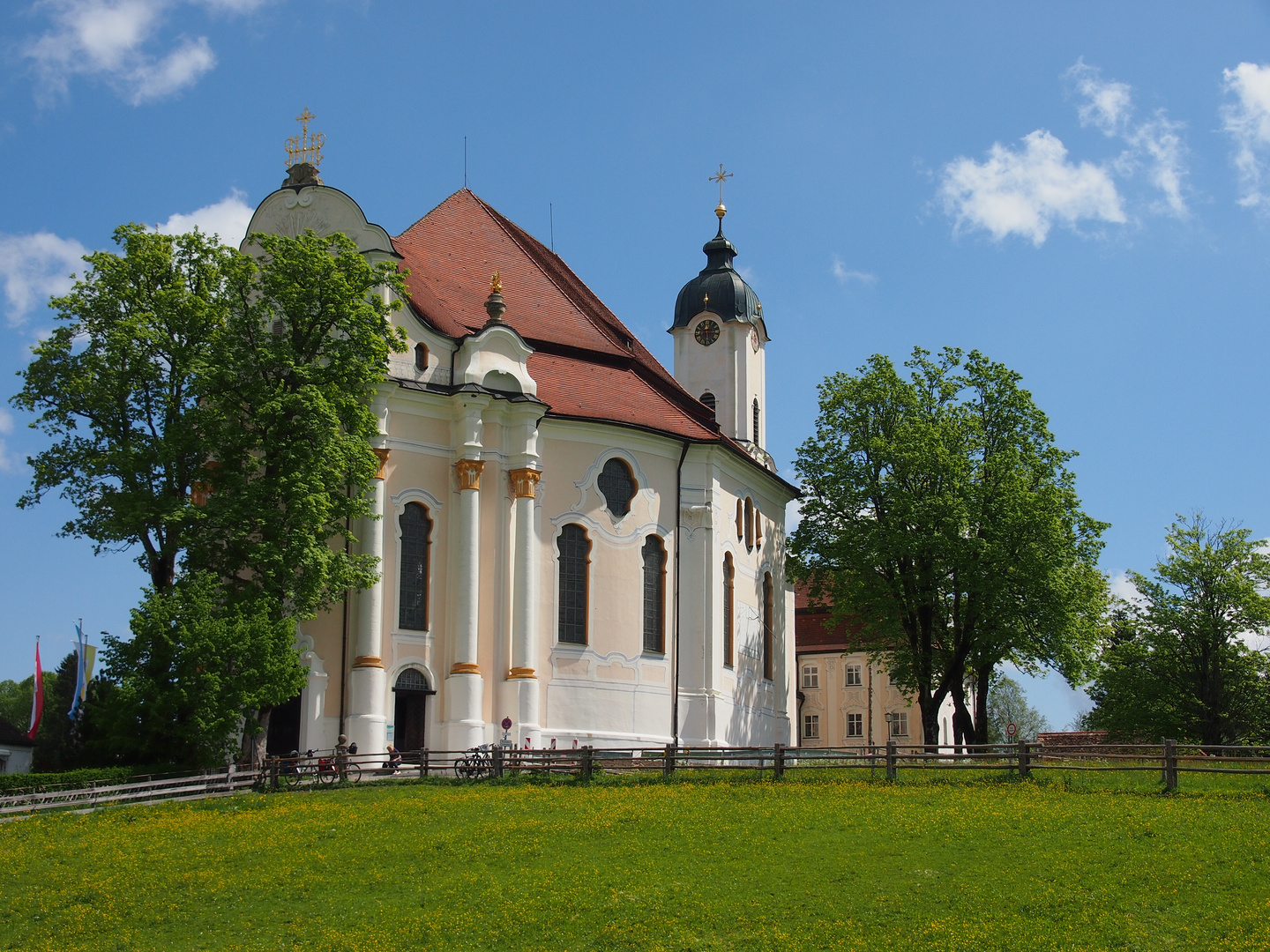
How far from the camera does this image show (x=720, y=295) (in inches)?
2117

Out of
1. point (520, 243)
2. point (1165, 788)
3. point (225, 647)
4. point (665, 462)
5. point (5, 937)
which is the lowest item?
point (5, 937)

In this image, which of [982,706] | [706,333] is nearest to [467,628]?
[982,706]

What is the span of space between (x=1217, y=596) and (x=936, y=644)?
1060cm

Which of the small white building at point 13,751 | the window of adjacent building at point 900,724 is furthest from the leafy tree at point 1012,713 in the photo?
the small white building at point 13,751

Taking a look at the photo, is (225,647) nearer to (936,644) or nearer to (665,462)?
(665,462)

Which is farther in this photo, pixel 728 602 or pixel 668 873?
pixel 728 602

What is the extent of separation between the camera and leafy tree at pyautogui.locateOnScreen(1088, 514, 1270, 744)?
46625 millimetres

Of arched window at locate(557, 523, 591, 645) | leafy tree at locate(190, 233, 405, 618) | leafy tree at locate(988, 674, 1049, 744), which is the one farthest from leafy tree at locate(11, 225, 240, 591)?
leafy tree at locate(988, 674, 1049, 744)

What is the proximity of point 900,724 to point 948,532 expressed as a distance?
80.4 ft

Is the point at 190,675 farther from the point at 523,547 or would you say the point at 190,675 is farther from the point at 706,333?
the point at 706,333

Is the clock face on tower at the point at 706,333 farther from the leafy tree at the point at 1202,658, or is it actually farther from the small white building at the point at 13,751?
the small white building at the point at 13,751

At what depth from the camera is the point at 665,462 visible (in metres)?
40.2

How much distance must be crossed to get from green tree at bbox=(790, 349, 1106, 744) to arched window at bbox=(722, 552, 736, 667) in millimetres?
4118

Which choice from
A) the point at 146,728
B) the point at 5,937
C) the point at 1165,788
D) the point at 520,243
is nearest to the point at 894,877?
the point at 1165,788
